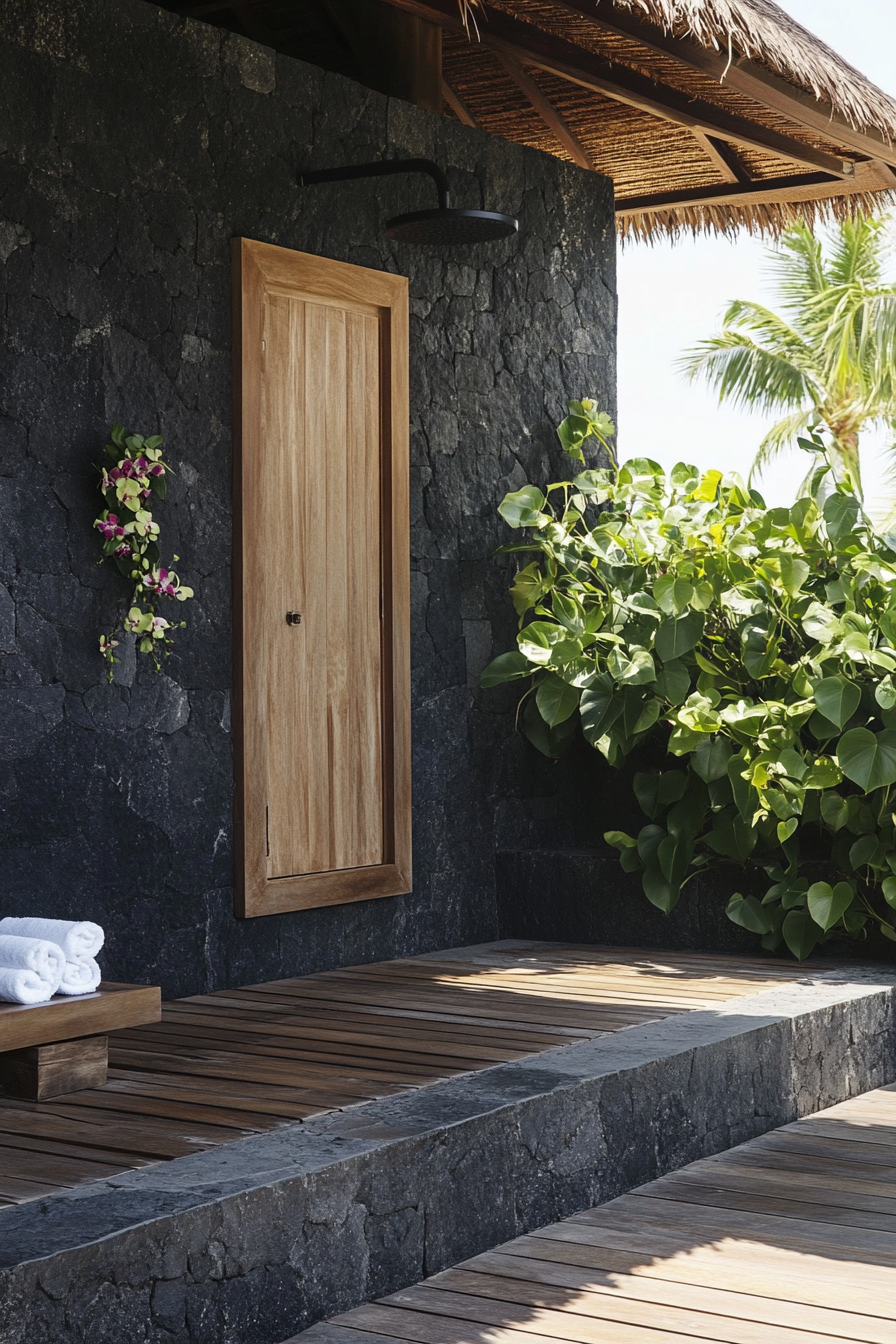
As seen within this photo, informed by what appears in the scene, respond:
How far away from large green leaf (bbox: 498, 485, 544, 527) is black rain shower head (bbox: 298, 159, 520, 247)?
2.76ft

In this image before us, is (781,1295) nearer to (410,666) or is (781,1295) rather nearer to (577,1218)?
(577,1218)

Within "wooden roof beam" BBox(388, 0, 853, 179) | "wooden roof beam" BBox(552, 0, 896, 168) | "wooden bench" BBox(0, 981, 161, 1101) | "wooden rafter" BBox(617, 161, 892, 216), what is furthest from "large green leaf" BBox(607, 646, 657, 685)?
"wooden rafter" BBox(617, 161, 892, 216)

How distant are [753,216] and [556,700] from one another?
94.2 inches

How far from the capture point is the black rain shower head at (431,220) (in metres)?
4.17

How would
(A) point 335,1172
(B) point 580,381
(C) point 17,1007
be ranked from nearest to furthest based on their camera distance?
(A) point 335,1172
(C) point 17,1007
(B) point 580,381

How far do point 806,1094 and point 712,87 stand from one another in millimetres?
3057

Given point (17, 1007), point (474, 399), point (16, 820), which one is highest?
point (474, 399)

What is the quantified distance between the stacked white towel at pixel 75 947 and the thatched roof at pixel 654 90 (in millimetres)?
2567

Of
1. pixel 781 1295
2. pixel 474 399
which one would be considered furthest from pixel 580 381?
pixel 781 1295

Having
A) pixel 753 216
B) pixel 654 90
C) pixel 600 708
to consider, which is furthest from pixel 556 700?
pixel 753 216

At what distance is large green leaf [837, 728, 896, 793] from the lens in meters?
4.12

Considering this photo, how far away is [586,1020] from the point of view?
3.65 m

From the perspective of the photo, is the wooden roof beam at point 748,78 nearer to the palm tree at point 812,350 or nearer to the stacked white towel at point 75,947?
the stacked white towel at point 75,947

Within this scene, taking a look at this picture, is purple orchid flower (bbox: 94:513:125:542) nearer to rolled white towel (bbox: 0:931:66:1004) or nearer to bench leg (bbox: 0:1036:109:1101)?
rolled white towel (bbox: 0:931:66:1004)
